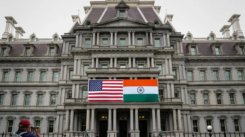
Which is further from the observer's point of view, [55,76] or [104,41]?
[55,76]

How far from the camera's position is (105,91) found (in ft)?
97.9

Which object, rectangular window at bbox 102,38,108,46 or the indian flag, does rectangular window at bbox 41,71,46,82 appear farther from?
the indian flag

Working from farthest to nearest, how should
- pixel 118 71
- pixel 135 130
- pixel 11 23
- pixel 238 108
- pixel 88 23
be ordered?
pixel 11 23 → pixel 88 23 → pixel 238 108 → pixel 118 71 → pixel 135 130

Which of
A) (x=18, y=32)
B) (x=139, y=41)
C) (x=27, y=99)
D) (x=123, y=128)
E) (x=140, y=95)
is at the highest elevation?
(x=18, y=32)

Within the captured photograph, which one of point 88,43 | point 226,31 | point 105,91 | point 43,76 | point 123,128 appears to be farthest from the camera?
point 226,31

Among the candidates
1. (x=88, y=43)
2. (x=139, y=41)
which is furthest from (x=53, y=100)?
(x=139, y=41)

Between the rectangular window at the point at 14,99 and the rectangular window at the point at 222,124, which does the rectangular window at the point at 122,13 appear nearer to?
the rectangular window at the point at 14,99

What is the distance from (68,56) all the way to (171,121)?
20.1 meters

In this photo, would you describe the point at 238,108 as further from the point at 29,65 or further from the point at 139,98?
the point at 29,65

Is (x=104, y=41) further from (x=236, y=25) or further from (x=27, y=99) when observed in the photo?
(x=236, y=25)

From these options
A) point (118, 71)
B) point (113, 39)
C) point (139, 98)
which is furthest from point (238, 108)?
point (113, 39)

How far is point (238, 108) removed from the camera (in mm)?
35750

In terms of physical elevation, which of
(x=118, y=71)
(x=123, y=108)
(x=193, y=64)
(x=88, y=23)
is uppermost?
(x=88, y=23)

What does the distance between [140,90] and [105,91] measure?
4.82 metres
